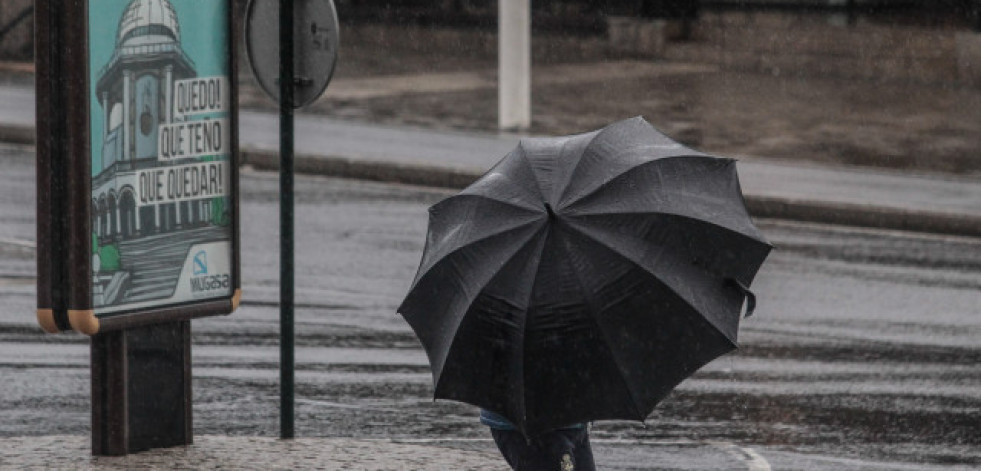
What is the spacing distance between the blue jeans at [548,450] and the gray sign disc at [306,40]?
271cm

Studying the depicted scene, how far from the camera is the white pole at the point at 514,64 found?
22984mm

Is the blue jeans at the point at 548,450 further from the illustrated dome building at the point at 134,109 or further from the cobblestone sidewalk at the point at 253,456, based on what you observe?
the illustrated dome building at the point at 134,109

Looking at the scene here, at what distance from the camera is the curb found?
17.8 m

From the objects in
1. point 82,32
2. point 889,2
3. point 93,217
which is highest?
point 889,2

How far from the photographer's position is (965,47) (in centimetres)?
2738

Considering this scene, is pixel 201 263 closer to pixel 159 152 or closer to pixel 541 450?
pixel 159 152

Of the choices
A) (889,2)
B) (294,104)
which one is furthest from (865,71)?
(294,104)

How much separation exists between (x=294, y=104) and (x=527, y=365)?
122 inches

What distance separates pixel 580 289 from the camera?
6.18m

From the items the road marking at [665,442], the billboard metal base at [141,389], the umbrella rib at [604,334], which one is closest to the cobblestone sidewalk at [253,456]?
the billboard metal base at [141,389]

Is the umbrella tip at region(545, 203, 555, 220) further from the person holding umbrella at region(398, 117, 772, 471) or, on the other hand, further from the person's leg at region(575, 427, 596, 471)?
the person's leg at region(575, 427, 596, 471)

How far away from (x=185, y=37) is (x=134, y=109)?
0.40 metres

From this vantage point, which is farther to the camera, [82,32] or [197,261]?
[197,261]

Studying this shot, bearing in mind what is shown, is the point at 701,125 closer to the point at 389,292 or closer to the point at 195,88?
the point at 389,292
